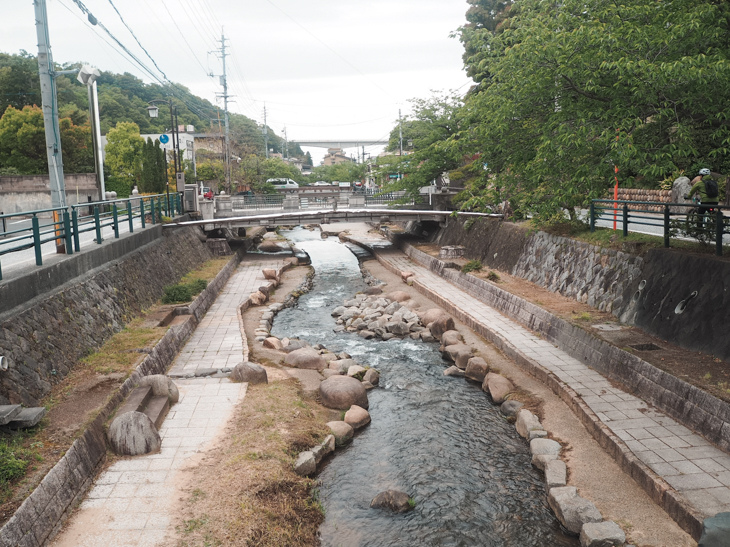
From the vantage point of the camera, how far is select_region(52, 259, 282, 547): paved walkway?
714 cm

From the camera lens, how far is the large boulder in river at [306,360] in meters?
15.0

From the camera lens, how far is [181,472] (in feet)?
28.5

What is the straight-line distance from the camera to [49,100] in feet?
49.0

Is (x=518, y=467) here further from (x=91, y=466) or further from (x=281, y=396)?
(x=91, y=466)

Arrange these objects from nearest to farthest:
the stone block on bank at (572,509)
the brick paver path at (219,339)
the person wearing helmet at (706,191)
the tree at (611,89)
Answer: the stone block on bank at (572,509) < the tree at (611,89) < the person wearing helmet at (706,191) < the brick paver path at (219,339)

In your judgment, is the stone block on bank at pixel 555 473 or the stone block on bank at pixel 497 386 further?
the stone block on bank at pixel 497 386

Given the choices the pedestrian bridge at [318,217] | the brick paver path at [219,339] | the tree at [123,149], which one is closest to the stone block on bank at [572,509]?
the brick paver path at [219,339]

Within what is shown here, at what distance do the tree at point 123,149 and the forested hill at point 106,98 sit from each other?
3.25 meters

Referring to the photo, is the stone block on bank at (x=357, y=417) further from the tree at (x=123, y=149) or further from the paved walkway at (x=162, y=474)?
the tree at (x=123, y=149)

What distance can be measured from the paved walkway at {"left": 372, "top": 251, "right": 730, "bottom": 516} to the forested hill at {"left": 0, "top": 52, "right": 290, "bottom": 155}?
20604 mm

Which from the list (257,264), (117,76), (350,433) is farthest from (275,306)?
(117,76)

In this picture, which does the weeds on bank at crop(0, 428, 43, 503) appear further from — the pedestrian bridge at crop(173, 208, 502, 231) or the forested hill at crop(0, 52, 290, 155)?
the pedestrian bridge at crop(173, 208, 502, 231)

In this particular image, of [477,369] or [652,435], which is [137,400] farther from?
[652,435]

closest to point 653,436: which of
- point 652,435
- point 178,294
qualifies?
point 652,435
